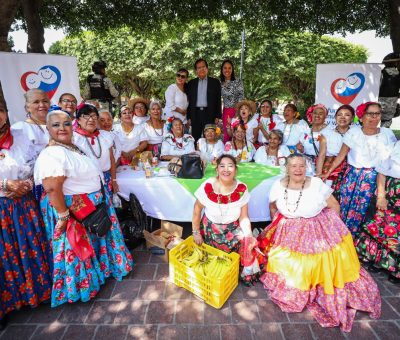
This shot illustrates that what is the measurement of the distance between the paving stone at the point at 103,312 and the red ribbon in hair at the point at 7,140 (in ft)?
5.82

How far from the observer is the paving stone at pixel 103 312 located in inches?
101

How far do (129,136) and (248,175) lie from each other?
2.17 meters

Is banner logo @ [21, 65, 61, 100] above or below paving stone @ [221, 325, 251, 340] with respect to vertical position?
above

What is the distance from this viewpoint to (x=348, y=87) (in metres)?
7.05

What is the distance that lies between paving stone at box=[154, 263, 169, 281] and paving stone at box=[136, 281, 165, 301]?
0.08m

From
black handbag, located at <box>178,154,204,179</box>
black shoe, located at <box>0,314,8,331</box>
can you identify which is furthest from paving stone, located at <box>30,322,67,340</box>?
black handbag, located at <box>178,154,204,179</box>

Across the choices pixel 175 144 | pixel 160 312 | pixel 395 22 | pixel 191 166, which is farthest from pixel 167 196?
pixel 395 22

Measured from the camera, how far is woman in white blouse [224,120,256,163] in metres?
4.64

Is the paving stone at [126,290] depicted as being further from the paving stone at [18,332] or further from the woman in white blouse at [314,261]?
the woman in white blouse at [314,261]

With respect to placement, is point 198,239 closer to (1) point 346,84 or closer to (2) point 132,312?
(2) point 132,312

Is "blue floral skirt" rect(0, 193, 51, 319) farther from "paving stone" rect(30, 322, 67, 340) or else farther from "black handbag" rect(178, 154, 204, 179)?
"black handbag" rect(178, 154, 204, 179)

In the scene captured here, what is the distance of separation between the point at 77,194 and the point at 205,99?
13.0ft

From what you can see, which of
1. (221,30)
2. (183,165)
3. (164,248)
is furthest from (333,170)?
(221,30)

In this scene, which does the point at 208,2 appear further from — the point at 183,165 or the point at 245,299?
the point at 245,299
